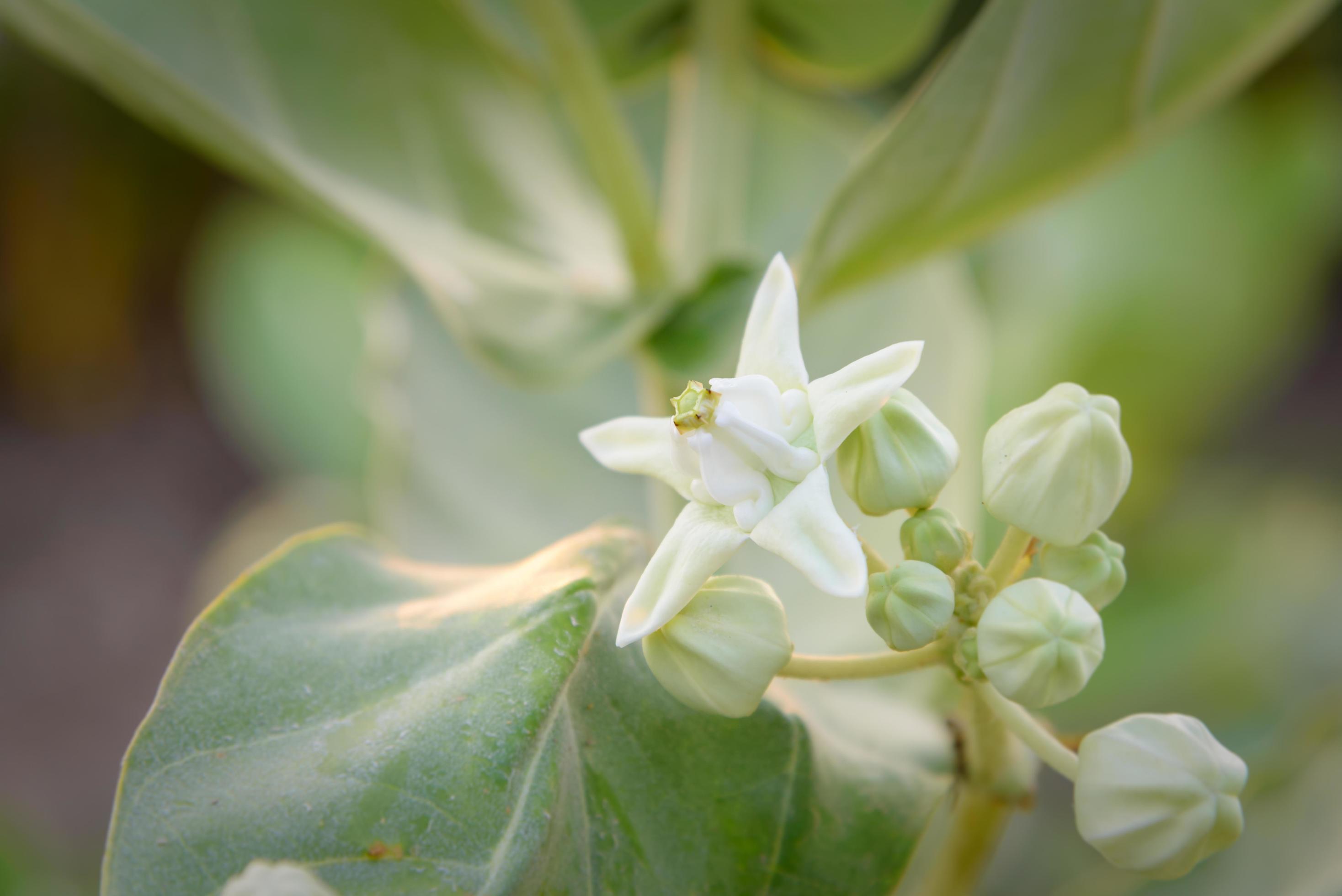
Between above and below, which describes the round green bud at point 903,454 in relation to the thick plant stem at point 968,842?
above

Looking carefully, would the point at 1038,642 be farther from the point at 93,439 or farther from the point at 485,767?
the point at 93,439

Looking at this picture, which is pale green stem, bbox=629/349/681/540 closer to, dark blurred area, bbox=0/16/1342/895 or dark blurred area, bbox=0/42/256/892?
dark blurred area, bbox=0/16/1342/895

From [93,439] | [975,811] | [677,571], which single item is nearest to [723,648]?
[677,571]

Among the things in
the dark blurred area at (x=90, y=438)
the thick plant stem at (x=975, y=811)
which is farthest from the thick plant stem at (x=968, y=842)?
the dark blurred area at (x=90, y=438)

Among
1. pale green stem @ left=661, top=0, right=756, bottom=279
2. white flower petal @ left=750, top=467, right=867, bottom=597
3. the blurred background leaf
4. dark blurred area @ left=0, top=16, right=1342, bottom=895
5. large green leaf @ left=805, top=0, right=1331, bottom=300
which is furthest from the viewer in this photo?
dark blurred area @ left=0, top=16, right=1342, bottom=895

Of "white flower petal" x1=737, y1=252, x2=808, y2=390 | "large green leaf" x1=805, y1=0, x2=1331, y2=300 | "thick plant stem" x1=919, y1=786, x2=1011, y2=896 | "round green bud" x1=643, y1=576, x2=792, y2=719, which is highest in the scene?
"large green leaf" x1=805, y1=0, x2=1331, y2=300

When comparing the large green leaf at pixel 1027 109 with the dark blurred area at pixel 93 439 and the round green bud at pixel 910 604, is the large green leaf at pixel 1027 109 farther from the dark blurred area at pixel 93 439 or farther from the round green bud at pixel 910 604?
the dark blurred area at pixel 93 439

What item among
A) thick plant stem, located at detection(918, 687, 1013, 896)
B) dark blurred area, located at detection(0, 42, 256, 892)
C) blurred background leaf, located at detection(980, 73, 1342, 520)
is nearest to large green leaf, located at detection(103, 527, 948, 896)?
thick plant stem, located at detection(918, 687, 1013, 896)
